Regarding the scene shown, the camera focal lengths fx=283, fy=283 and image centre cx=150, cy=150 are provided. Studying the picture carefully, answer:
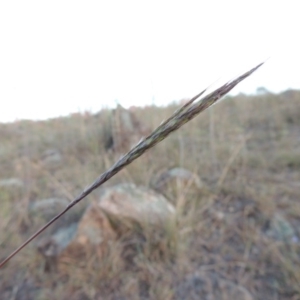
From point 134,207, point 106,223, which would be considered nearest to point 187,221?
point 134,207

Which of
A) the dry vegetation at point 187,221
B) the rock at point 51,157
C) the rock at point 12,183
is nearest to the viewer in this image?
the dry vegetation at point 187,221

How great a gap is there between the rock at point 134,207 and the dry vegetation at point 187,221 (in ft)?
0.25

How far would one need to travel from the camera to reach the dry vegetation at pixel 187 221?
1.00 metres

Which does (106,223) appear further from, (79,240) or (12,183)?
(12,183)

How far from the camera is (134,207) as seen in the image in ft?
3.96

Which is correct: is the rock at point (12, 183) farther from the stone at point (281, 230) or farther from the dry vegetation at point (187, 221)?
the stone at point (281, 230)

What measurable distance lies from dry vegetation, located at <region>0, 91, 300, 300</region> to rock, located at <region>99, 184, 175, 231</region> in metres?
0.08

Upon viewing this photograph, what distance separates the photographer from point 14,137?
8.93ft

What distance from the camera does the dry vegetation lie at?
998 millimetres

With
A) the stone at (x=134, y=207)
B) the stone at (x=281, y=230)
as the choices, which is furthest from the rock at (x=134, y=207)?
the stone at (x=281, y=230)

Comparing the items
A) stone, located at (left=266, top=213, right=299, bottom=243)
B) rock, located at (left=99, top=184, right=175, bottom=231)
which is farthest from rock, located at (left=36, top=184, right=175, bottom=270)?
stone, located at (left=266, top=213, right=299, bottom=243)

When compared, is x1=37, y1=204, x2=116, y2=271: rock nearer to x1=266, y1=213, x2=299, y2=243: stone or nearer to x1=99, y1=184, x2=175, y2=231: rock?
x1=99, y1=184, x2=175, y2=231: rock

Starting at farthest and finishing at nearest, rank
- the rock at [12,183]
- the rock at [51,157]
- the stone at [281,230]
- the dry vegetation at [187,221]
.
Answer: the rock at [51,157], the rock at [12,183], the stone at [281,230], the dry vegetation at [187,221]

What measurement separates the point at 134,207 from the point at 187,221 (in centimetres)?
24
